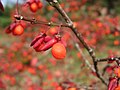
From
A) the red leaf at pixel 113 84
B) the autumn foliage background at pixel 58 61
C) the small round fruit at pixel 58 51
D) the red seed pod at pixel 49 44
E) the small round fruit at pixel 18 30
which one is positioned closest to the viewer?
the small round fruit at pixel 58 51

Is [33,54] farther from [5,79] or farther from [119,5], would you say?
[119,5]

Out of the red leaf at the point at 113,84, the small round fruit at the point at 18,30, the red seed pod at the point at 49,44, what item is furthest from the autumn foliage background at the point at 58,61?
the red seed pod at the point at 49,44

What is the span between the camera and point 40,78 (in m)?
9.89

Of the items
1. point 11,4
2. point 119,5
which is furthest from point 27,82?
point 11,4

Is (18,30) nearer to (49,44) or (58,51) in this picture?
(49,44)

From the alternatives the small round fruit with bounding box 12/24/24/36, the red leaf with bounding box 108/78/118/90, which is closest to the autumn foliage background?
the small round fruit with bounding box 12/24/24/36

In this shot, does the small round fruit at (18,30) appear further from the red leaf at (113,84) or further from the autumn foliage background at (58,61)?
the autumn foliage background at (58,61)

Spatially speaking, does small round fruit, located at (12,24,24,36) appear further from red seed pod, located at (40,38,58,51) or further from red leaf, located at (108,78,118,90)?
red leaf, located at (108,78,118,90)

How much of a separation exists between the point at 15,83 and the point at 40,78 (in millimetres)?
789

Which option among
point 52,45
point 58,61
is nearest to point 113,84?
point 52,45

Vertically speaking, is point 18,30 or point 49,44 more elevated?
point 18,30

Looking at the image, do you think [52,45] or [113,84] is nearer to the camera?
[52,45]

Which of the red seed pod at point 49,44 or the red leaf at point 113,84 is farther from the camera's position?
the red leaf at point 113,84

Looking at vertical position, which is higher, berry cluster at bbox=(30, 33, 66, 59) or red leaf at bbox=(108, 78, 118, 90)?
berry cluster at bbox=(30, 33, 66, 59)
